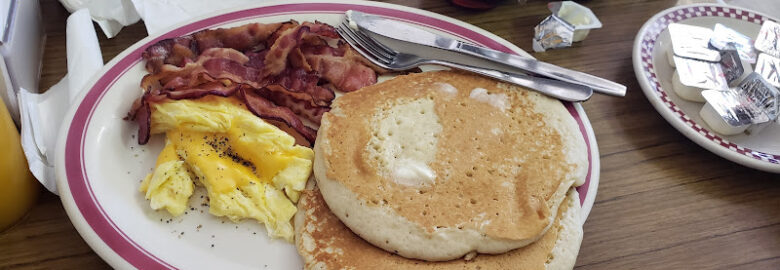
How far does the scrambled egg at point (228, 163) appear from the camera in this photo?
4.39 ft

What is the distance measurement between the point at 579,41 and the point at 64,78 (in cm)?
175

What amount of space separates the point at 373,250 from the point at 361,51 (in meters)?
0.72

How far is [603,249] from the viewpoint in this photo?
1486 mm

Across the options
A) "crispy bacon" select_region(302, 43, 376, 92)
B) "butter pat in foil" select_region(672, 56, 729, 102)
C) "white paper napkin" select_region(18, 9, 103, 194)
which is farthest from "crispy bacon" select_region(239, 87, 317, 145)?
"butter pat in foil" select_region(672, 56, 729, 102)

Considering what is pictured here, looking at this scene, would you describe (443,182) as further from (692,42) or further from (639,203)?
(692,42)

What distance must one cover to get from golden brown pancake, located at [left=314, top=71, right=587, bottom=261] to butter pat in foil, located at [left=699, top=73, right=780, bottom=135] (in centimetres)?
50

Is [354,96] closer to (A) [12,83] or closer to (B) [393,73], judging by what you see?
(B) [393,73]

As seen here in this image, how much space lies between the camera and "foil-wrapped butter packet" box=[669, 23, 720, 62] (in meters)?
1.89

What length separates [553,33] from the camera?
200 centimetres

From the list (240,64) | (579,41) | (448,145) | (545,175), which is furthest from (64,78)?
(579,41)

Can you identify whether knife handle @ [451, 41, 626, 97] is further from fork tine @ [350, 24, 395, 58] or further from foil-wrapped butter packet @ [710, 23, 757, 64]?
foil-wrapped butter packet @ [710, 23, 757, 64]

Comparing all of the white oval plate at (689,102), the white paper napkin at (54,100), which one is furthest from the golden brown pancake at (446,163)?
the white paper napkin at (54,100)

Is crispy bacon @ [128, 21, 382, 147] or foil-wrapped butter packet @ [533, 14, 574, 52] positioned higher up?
crispy bacon @ [128, 21, 382, 147]

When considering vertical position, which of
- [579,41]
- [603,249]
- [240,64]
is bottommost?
[603,249]
